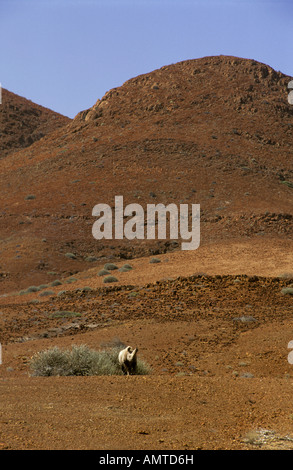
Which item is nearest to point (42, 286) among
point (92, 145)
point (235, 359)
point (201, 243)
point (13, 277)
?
point (13, 277)

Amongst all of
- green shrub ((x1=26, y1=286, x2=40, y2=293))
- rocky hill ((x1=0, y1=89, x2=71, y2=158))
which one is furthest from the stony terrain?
rocky hill ((x1=0, y1=89, x2=71, y2=158))

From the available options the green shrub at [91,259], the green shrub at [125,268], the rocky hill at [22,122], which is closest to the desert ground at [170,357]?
the green shrub at [125,268]

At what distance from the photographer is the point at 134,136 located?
4978cm

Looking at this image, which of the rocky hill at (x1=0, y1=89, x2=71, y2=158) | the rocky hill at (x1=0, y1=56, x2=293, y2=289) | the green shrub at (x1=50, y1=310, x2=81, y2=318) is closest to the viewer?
the green shrub at (x1=50, y1=310, x2=81, y2=318)

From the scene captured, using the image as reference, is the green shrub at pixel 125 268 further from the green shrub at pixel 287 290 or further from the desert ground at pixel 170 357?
the green shrub at pixel 287 290

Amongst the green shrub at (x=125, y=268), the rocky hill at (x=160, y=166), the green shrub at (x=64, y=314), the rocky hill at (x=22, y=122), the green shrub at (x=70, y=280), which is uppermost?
the rocky hill at (x=22, y=122)

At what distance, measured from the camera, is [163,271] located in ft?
80.2

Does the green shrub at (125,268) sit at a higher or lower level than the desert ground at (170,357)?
higher

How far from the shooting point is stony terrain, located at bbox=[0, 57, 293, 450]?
7.35m

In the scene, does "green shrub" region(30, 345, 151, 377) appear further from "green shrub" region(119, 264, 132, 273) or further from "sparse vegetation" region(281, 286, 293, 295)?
"green shrub" region(119, 264, 132, 273)

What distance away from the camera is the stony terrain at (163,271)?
24.1 feet

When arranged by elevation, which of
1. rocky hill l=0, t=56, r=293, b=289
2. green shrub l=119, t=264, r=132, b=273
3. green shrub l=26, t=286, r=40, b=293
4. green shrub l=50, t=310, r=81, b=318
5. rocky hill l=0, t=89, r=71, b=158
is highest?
rocky hill l=0, t=89, r=71, b=158

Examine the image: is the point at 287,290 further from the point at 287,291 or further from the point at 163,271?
the point at 163,271

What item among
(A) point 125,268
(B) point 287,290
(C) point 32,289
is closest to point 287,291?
(B) point 287,290
